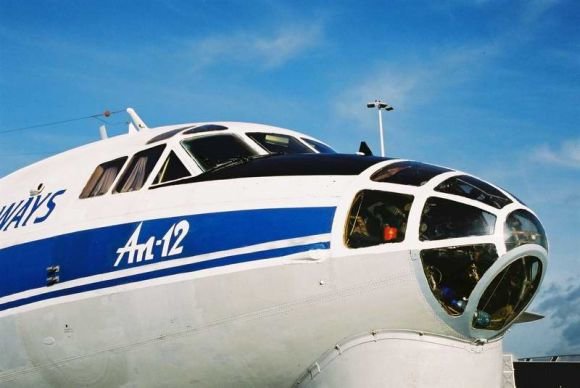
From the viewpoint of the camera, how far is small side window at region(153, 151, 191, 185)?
956 cm

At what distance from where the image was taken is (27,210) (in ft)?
35.8

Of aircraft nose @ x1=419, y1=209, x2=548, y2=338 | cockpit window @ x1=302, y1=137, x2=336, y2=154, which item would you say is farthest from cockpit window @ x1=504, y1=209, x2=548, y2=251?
cockpit window @ x1=302, y1=137, x2=336, y2=154

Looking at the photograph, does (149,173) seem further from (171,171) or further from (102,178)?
(102,178)

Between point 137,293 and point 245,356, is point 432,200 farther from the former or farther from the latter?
point 137,293

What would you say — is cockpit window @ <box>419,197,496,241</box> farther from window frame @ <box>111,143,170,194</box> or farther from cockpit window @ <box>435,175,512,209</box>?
window frame @ <box>111,143,170,194</box>

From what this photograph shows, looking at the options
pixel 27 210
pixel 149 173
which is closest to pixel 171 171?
pixel 149 173

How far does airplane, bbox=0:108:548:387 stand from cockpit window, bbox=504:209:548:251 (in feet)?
0.06

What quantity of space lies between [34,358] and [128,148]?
308cm

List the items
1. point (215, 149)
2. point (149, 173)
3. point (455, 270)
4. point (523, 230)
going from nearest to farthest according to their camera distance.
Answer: point (455, 270) < point (523, 230) < point (149, 173) < point (215, 149)

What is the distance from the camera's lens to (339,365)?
782 cm

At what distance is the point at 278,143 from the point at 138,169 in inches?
76.7

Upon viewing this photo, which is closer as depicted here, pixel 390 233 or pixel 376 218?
pixel 390 233

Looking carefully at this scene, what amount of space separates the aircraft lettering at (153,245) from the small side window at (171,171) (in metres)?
0.78

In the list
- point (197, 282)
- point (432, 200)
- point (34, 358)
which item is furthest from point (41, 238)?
point (432, 200)
